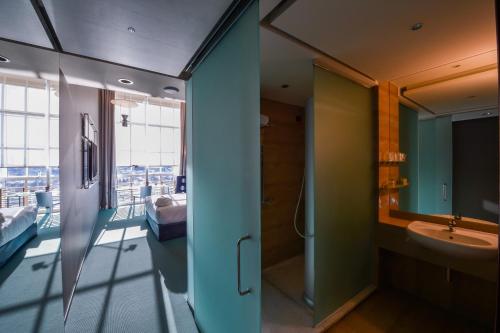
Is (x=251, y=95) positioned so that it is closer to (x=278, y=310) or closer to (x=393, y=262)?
(x=278, y=310)

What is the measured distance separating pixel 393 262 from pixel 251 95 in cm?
250

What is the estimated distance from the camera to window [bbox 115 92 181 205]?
6293 mm

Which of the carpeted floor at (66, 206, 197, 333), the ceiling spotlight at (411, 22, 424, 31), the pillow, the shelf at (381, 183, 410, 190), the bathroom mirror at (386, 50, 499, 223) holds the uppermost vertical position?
the ceiling spotlight at (411, 22, 424, 31)

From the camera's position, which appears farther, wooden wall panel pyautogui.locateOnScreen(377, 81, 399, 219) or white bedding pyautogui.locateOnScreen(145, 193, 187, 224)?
white bedding pyautogui.locateOnScreen(145, 193, 187, 224)

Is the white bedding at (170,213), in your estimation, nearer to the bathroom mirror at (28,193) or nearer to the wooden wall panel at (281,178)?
the bathroom mirror at (28,193)

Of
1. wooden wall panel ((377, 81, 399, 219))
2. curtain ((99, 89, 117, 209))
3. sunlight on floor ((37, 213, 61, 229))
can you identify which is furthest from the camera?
curtain ((99, 89, 117, 209))

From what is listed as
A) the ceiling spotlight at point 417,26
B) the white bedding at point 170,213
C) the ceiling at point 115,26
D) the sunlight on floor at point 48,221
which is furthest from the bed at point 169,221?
the ceiling spotlight at point 417,26

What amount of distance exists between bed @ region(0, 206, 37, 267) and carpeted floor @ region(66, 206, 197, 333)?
92 centimetres

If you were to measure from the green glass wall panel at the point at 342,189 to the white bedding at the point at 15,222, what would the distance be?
393 centimetres

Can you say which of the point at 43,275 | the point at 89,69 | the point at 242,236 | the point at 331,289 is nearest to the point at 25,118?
the point at 43,275

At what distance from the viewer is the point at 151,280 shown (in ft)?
8.04

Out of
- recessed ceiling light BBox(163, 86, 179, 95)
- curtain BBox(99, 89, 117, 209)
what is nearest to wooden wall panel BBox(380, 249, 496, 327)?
recessed ceiling light BBox(163, 86, 179, 95)

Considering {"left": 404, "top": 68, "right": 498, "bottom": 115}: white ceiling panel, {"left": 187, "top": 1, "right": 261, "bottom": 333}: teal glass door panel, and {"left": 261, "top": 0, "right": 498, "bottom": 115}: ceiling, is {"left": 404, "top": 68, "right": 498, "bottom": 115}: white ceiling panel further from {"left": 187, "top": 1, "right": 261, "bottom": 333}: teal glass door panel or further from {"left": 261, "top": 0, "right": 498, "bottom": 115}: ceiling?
{"left": 187, "top": 1, "right": 261, "bottom": 333}: teal glass door panel

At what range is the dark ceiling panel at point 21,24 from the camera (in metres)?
0.95
